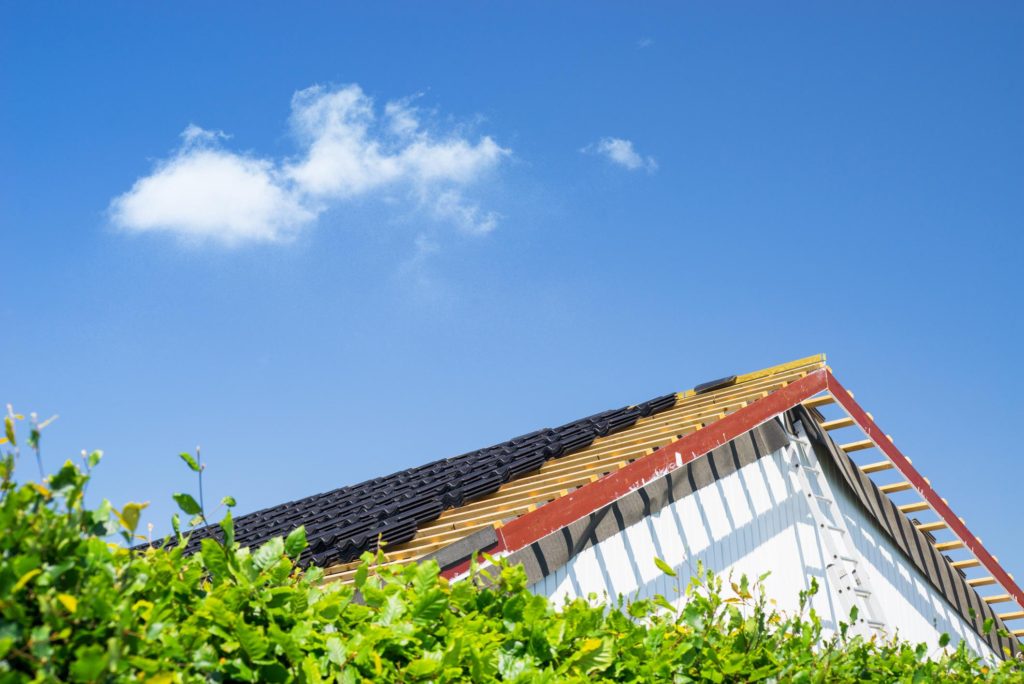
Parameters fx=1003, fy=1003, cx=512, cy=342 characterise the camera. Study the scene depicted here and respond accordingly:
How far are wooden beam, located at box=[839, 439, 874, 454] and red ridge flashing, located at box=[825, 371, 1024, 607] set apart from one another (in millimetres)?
74

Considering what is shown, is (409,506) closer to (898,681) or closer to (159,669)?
(898,681)

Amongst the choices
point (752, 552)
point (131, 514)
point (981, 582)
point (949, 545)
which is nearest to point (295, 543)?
point (131, 514)

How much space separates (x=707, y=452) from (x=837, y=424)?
116 inches

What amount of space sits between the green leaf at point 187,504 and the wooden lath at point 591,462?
141 inches

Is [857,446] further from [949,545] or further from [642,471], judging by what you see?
[642,471]

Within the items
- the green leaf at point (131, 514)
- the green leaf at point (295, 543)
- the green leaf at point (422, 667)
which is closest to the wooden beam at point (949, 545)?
the green leaf at point (422, 667)

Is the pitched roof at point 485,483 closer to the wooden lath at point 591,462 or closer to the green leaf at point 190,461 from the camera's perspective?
the wooden lath at point 591,462

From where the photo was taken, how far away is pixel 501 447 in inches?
561

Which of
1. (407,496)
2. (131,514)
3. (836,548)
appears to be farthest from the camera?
(836,548)

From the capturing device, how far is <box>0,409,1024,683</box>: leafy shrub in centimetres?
340

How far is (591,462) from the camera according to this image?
9.98m

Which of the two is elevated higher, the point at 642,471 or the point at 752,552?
the point at 642,471

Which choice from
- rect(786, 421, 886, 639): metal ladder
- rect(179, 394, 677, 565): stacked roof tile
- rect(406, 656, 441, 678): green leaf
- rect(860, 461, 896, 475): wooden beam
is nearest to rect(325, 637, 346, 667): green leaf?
rect(406, 656, 441, 678): green leaf

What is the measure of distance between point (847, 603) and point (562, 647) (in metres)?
7.06
